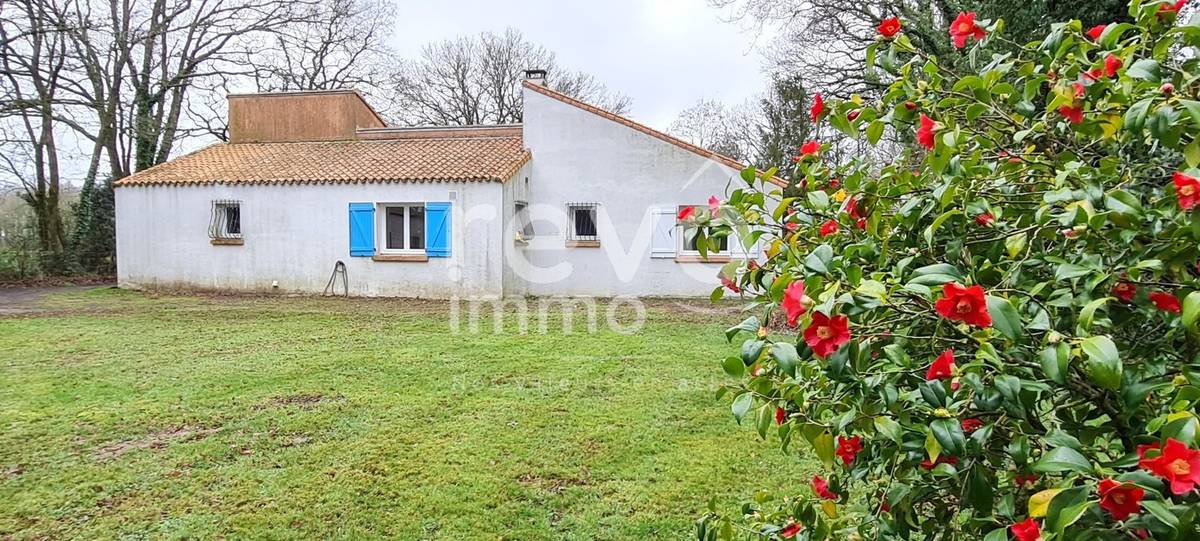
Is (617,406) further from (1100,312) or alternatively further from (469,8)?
(469,8)

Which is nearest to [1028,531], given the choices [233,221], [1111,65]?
[1111,65]

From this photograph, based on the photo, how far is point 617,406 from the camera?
486 centimetres

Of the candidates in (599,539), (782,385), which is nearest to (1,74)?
(599,539)

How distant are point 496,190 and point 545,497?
949cm

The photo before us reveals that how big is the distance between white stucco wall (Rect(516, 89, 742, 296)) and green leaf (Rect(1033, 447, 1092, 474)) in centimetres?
1218

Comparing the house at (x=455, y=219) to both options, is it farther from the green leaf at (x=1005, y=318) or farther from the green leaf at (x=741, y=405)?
the green leaf at (x=1005, y=318)

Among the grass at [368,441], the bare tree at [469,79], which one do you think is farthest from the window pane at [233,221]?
the bare tree at [469,79]

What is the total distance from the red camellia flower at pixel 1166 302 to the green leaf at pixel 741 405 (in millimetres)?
676

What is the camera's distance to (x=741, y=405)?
122 centimetres

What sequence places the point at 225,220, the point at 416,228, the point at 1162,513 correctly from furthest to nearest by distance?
the point at 225,220
the point at 416,228
the point at 1162,513

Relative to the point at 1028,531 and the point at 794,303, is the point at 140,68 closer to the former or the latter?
the point at 794,303

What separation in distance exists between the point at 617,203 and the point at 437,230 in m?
3.69

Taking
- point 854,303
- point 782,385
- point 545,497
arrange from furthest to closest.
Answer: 1. point 545,497
2. point 782,385
3. point 854,303

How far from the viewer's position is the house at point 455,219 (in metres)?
12.6
